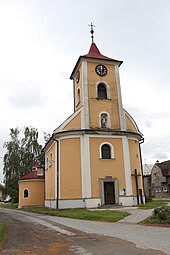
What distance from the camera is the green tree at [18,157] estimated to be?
136ft

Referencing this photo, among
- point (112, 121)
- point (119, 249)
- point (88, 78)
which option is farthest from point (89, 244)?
point (88, 78)

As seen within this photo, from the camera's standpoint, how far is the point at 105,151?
24.0m

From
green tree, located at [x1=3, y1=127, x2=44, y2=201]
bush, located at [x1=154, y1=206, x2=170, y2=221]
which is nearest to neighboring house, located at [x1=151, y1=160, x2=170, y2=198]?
green tree, located at [x1=3, y1=127, x2=44, y2=201]

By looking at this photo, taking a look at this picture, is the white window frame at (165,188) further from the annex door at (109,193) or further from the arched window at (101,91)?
the arched window at (101,91)

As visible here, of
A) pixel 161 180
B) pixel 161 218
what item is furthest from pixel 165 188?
pixel 161 218

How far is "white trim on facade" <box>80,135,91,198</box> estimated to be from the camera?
22.1m

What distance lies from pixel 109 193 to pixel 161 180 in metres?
29.1

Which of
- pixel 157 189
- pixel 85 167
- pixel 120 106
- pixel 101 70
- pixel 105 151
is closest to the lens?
pixel 85 167

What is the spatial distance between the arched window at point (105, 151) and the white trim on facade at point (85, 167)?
1573mm

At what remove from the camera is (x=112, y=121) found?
25.1 meters

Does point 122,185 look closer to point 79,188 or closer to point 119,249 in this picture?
point 79,188

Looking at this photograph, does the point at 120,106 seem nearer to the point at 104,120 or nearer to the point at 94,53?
the point at 104,120

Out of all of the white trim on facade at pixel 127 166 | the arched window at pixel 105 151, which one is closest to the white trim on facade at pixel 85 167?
the arched window at pixel 105 151

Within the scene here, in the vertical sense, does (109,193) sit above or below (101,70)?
below
